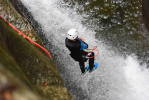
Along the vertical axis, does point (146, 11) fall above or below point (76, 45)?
above

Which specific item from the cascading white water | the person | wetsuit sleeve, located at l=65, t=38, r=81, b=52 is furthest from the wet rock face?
wetsuit sleeve, located at l=65, t=38, r=81, b=52

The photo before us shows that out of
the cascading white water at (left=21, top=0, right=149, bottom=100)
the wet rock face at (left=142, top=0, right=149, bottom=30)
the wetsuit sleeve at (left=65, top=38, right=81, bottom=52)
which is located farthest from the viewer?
the wet rock face at (left=142, top=0, right=149, bottom=30)

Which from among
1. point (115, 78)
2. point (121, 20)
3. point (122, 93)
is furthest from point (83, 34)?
point (122, 93)

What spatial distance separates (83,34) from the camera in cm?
1376

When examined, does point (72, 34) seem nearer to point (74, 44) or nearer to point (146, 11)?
point (74, 44)

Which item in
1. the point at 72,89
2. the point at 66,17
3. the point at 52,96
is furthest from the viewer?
the point at 66,17

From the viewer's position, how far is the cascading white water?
11.0 meters

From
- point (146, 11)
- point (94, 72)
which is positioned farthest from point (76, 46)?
point (146, 11)

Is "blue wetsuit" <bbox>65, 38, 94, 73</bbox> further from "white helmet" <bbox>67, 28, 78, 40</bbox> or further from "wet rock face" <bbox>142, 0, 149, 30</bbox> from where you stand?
"wet rock face" <bbox>142, 0, 149, 30</bbox>

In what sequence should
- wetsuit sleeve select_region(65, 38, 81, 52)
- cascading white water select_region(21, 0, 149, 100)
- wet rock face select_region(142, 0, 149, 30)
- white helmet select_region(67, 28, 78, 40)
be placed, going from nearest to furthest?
white helmet select_region(67, 28, 78, 40)
wetsuit sleeve select_region(65, 38, 81, 52)
cascading white water select_region(21, 0, 149, 100)
wet rock face select_region(142, 0, 149, 30)

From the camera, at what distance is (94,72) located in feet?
38.8

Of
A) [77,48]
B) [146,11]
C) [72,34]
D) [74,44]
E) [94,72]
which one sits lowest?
[94,72]

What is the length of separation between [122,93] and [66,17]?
5.41 m

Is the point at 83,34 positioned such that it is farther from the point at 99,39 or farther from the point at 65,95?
the point at 65,95
